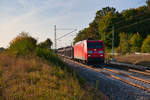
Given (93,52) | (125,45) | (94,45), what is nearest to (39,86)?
(93,52)

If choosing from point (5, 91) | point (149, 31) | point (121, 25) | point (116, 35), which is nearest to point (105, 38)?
point (116, 35)

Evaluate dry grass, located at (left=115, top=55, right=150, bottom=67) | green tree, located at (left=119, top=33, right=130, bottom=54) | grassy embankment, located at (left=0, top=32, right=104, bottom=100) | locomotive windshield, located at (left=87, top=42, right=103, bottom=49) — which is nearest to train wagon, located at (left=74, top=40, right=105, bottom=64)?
locomotive windshield, located at (left=87, top=42, right=103, bottom=49)

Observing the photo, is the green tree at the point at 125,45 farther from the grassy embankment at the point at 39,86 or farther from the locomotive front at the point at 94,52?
the grassy embankment at the point at 39,86

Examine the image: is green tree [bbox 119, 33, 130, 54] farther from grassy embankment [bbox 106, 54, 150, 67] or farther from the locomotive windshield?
the locomotive windshield

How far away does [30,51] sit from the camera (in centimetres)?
1288

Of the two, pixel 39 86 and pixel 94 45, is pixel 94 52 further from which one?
pixel 39 86

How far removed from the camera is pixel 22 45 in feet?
42.3

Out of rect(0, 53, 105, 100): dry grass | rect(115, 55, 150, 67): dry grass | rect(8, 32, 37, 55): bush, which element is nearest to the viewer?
rect(0, 53, 105, 100): dry grass

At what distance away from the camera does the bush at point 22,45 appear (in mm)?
12580

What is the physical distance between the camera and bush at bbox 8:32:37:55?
41.3 ft

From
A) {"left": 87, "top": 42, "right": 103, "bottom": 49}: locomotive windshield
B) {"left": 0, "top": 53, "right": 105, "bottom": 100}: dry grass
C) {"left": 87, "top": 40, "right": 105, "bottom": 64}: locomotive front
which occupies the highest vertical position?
{"left": 87, "top": 42, "right": 103, "bottom": 49}: locomotive windshield

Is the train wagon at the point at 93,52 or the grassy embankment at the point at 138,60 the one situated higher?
the train wagon at the point at 93,52

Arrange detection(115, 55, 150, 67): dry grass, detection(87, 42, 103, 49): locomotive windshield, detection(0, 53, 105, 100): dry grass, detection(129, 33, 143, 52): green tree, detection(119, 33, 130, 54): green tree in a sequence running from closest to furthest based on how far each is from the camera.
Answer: detection(0, 53, 105, 100): dry grass, detection(87, 42, 103, 49): locomotive windshield, detection(115, 55, 150, 67): dry grass, detection(119, 33, 130, 54): green tree, detection(129, 33, 143, 52): green tree

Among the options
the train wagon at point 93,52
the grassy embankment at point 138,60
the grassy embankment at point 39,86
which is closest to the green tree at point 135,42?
the grassy embankment at point 138,60
